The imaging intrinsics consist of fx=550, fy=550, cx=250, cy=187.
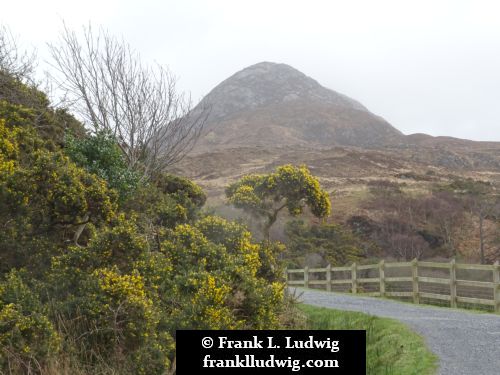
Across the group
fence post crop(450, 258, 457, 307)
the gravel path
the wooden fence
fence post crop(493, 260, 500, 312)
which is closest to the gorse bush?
the gravel path

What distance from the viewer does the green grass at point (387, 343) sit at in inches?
286

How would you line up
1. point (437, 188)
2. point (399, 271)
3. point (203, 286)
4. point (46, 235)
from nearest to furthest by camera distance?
point (203, 286) → point (46, 235) → point (399, 271) → point (437, 188)

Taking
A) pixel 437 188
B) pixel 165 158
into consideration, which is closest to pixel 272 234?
pixel 437 188

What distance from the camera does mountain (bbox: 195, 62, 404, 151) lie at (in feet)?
381

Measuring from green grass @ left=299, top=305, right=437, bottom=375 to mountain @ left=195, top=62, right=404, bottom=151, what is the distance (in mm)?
72185

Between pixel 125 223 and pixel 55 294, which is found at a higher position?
pixel 125 223

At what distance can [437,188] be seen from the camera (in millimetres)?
47250

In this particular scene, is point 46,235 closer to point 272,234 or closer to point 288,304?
point 288,304

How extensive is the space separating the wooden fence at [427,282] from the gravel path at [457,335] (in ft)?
4.85

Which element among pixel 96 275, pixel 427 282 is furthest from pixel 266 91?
pixel 96 275

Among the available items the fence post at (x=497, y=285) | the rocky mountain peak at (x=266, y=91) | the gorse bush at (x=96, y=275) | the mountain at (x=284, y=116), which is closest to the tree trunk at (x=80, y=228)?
the gorse bush at (x=96, y=275)

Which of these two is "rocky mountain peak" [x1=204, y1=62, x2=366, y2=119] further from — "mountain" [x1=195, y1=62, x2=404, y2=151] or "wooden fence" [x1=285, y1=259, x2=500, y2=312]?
"wooden fence" [x1=285, y1=259, x2=500, y2=312]

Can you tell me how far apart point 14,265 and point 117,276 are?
1752mm

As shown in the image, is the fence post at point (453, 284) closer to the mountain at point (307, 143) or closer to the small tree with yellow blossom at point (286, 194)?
the small tree with yellow blossom at point (286, 194)
